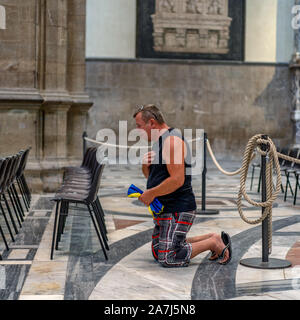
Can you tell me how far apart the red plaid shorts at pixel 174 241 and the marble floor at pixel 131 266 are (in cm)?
11

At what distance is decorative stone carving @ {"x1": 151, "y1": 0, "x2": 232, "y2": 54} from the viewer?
2183 cm

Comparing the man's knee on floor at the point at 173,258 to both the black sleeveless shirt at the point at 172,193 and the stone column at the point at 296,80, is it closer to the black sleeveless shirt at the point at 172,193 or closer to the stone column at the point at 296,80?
the black sleeveless shirt at the point at 172,193

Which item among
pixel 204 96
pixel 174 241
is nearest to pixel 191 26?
pixel 204 96

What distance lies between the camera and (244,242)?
7.41m

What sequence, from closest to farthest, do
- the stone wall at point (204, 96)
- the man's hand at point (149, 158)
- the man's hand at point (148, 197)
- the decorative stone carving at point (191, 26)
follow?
the man's hand at point (148, 197), the man's hand at point (149, 158), the decorative stone carving at point (191, 26), the stone wall at point (204, 96)

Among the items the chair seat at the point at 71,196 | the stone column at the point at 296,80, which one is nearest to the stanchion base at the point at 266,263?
the chair seat at the point at 71,196

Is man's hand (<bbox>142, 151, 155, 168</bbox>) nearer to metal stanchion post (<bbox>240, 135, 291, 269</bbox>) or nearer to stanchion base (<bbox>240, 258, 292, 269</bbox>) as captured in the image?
metal stanchion post (<bbox>240, 135, 291, 269</bbox>)

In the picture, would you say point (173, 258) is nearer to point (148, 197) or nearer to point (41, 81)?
point (148, 197)

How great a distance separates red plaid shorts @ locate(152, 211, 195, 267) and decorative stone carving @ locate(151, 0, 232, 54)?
53.8 ft

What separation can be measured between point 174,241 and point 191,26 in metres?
16.7

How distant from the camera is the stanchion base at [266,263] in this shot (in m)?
6.10

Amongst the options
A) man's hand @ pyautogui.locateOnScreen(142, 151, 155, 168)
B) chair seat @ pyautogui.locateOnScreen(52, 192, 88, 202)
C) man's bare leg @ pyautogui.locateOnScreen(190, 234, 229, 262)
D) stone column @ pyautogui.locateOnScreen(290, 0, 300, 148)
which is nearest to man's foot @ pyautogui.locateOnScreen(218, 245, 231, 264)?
man's bare leg @ pyautogui.locateOnScreen(190, 234, 229, 262)
